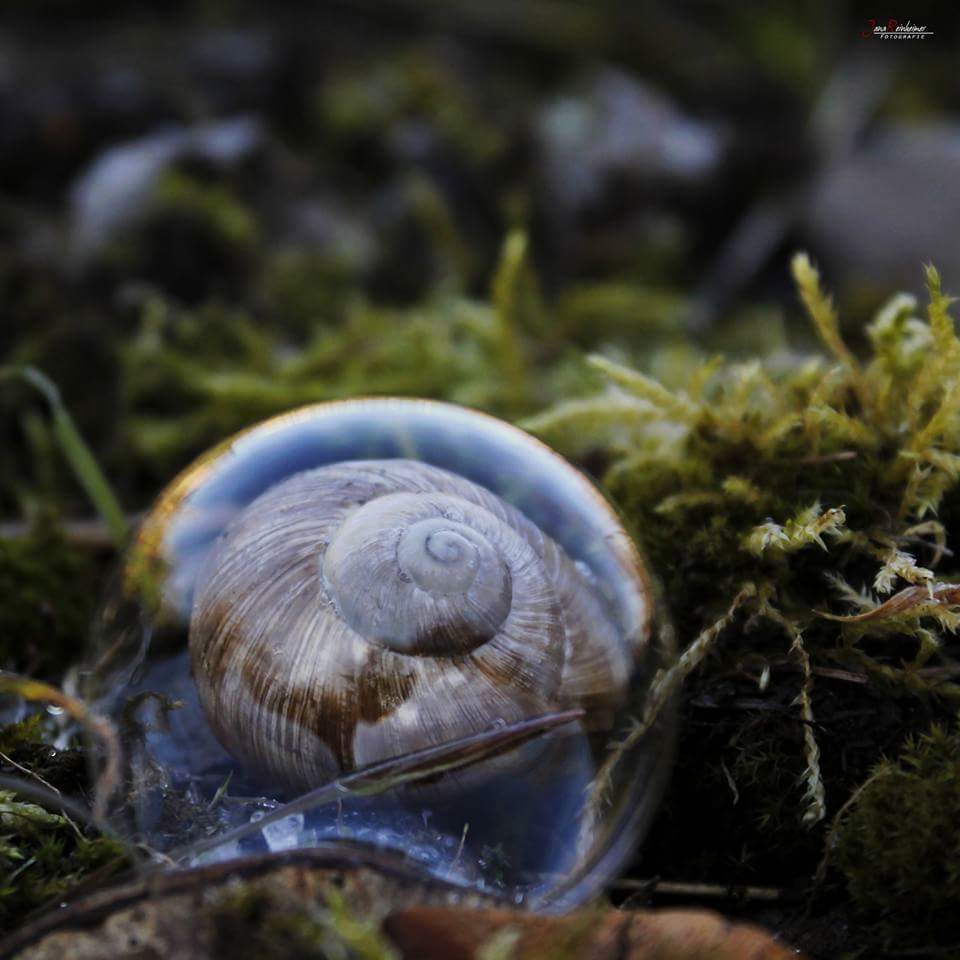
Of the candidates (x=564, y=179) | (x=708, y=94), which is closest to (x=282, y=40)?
(x=564, y=179)

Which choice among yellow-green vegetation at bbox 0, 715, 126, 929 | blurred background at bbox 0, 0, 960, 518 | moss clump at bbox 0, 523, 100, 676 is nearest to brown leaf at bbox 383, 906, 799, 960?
yellow-green vegetation at bbox 0, 715, 126, 929

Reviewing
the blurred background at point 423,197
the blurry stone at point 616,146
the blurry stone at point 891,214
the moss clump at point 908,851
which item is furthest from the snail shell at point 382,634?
the blurry stone at point 616,146

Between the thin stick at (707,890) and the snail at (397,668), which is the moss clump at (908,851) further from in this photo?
the snail at (397,668)

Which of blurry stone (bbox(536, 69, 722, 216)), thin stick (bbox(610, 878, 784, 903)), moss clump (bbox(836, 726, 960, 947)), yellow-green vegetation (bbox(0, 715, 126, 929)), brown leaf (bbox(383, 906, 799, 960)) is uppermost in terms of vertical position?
blurry stone (bbox(536, 69, 722, 216))

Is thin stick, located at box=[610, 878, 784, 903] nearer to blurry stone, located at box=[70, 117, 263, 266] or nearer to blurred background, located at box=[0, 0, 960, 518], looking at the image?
blurred background, located at box=[0, 0, 960, 518]

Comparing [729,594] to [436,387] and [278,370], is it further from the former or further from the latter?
[278,370]

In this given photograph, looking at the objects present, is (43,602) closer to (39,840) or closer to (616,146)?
(39,840)
